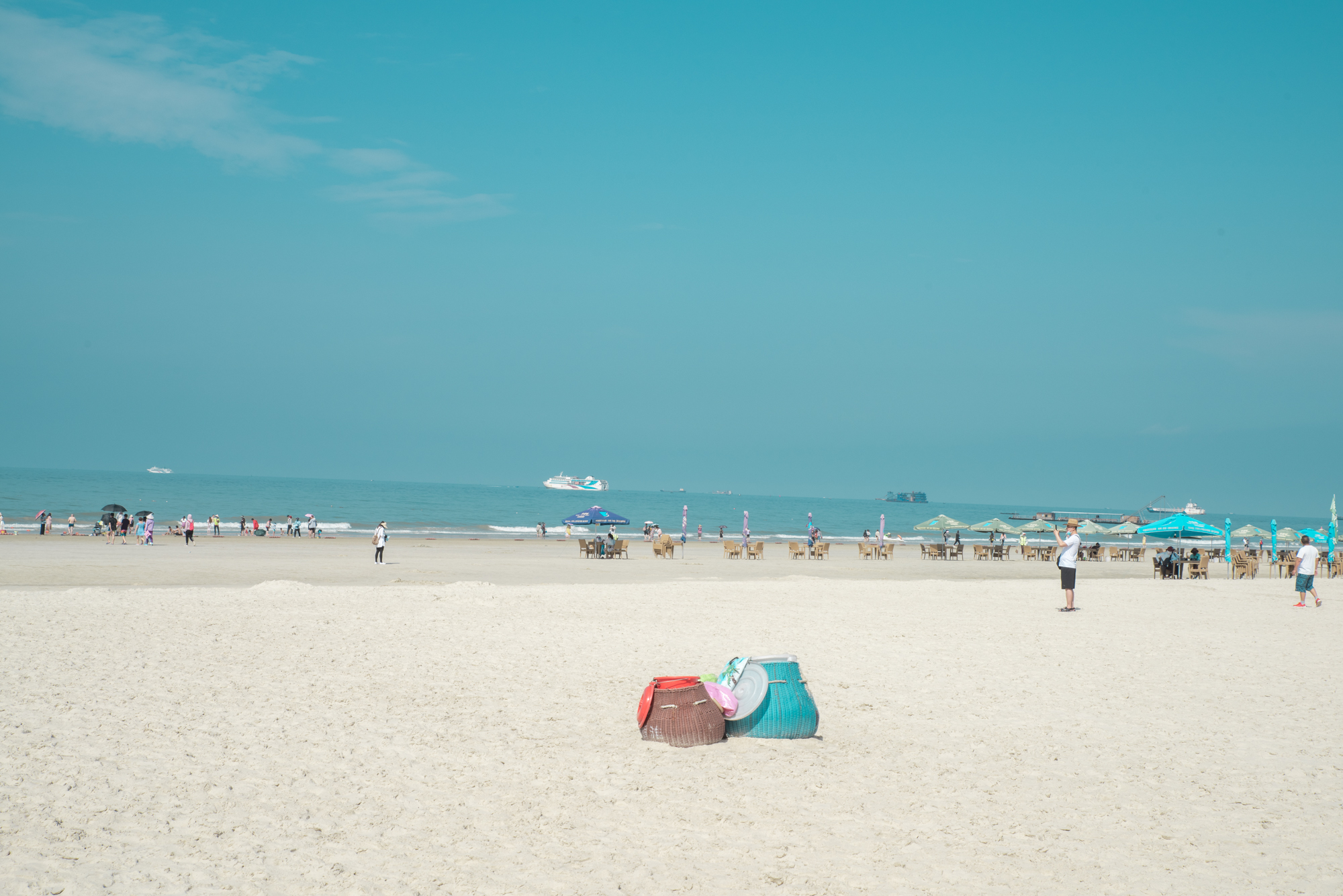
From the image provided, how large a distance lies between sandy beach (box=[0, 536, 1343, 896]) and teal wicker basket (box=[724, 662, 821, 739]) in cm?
15

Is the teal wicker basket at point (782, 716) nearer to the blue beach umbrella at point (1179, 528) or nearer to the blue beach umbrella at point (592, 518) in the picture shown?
the blue beach umbrella at point (1179, 528)

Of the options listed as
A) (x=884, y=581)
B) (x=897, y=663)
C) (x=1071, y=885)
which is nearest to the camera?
(x=1071, y=885)

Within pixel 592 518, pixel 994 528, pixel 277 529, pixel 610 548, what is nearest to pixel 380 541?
pixel 610 548

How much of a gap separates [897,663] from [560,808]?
578cm

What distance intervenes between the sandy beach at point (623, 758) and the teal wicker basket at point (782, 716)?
15 centimetres

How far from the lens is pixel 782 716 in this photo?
7125 millimetres

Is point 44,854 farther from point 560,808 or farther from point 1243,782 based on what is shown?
point 1243,782

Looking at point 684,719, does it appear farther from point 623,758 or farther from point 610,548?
point 610,548

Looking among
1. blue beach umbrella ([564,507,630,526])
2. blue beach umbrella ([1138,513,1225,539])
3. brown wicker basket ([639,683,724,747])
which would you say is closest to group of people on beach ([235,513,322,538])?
blue beach umbrella ([564,507,630,526])

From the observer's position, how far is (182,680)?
8.45 metres

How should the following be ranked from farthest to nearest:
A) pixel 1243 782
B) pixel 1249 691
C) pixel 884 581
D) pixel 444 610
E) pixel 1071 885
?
pixel 884 581 < pixel 444 610 < pixel 1249 691 < pixel 1243 782 < pixel 1071 885

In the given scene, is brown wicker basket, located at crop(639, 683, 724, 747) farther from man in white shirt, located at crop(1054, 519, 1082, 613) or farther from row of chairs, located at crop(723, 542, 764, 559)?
row of chairs, located at crop(723, 542, 764, 559)

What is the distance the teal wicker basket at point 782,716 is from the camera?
7125 millimetres

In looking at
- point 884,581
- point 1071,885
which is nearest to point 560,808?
point 1071,885
